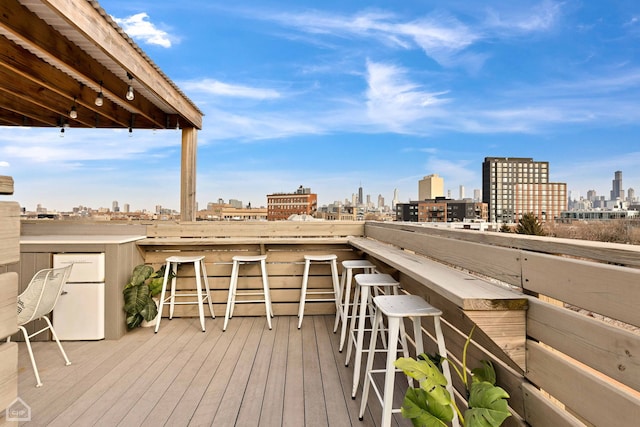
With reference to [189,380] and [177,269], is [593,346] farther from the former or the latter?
[177,269]

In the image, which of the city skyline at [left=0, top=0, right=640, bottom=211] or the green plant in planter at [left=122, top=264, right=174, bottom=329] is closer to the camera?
the green plant in planter at [left=122, top=264, right=174, bottom=329]

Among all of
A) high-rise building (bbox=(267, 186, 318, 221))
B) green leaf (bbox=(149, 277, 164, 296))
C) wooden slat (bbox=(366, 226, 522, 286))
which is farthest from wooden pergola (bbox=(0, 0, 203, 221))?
high-rise building (bbox=(267, 186, 318, 221))

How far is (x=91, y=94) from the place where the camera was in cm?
414

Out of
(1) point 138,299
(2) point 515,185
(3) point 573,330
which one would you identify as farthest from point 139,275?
(2) point 515,185

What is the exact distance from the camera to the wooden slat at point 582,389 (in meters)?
0.91

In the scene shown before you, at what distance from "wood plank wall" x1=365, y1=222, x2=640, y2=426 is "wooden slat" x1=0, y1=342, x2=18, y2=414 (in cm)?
158

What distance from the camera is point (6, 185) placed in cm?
102

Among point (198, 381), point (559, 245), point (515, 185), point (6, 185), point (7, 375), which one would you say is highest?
point (515, 185)

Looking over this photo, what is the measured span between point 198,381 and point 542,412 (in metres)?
2.06

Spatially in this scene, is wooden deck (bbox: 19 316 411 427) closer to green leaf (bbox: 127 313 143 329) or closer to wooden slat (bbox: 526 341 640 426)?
green leaf (bbox: 127 313 143 329)

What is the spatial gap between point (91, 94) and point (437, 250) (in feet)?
13.6

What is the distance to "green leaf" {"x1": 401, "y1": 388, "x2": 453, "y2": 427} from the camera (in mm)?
1207

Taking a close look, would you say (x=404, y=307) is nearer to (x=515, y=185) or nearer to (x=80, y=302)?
(x=80, y=302)

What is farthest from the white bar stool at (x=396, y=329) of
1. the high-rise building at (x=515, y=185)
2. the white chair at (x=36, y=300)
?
the high-rise building at (x=515, y=185)
